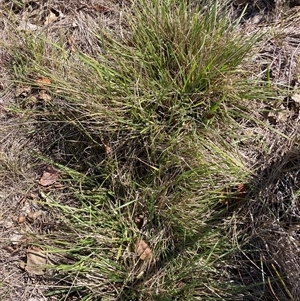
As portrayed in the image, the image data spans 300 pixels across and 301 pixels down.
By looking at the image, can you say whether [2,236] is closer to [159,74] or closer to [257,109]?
[159,74]

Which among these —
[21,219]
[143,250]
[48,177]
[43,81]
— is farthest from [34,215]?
[43,81]

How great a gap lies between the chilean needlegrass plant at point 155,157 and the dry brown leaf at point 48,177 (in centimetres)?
5

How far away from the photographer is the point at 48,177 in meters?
2.28

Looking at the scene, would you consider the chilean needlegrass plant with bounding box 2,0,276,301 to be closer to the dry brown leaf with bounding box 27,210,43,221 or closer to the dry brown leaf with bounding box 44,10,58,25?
the dry brown leaf with bounding box 27,210,43,221

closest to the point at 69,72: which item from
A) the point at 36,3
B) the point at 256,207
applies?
the point at 36,3

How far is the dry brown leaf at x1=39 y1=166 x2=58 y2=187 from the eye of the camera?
227 cm

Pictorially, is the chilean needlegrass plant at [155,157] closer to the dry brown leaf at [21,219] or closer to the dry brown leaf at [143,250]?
the dry brown leaf at [143,250]

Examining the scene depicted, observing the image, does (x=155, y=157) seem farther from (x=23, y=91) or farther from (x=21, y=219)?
(x=23, y=91)

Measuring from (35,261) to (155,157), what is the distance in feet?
2.60

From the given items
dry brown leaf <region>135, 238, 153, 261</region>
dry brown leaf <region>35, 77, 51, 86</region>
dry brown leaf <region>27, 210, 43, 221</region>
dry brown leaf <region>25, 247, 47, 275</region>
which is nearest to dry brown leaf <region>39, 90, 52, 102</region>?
dry brown leaf <region>35, 77, 51, 86</region>

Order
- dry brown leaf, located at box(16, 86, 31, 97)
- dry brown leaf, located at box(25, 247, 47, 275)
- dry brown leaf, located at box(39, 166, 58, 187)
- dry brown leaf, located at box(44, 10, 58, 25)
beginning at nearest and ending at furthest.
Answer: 1. dry brown leaf, located at box(25, 247, 47, 275)
2. dry brown leaf, located at box(39, 166, 58, 187)
3. dry brown leaf, located at box(16, 86, 31, 97)
4. dry brown leaf, located at box(44, 10, 58, 25)

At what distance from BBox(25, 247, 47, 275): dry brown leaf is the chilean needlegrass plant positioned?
69mm

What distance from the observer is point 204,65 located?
2068mm

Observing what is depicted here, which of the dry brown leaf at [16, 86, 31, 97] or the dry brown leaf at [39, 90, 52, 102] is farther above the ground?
the dry brown leaf at [39, 90, 52, 102]
